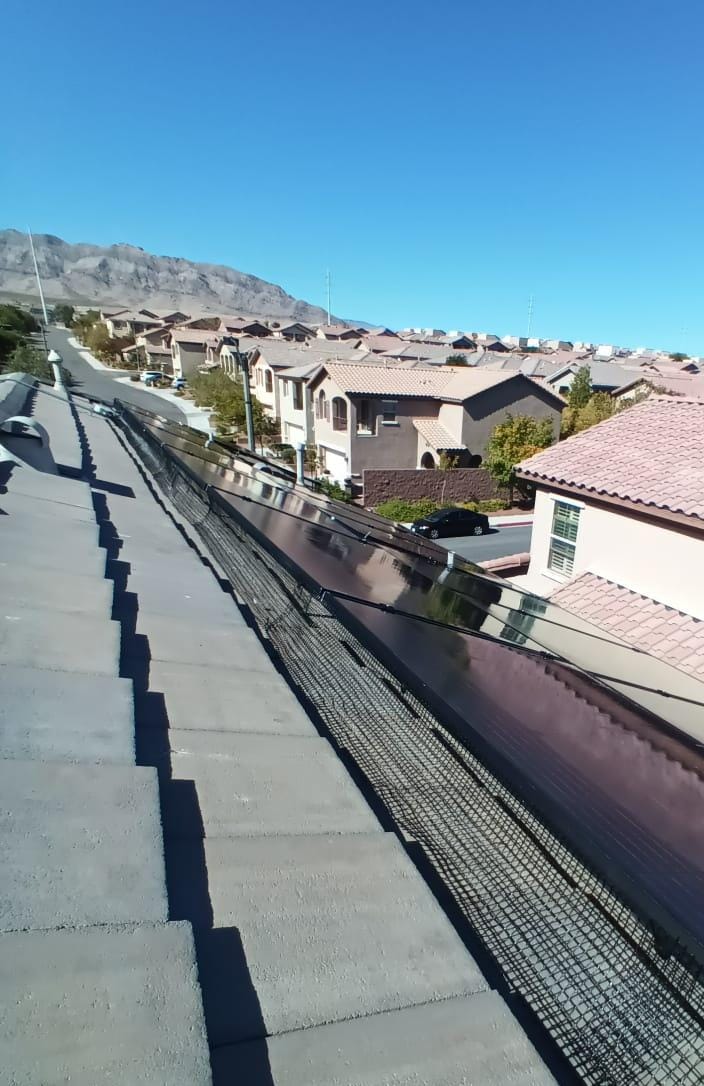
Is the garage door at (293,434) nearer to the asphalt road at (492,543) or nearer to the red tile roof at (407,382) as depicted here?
the red tile roof at (407,382)

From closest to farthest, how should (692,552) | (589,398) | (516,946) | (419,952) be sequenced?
(419,952)
(516,946)
(692,552)
(589,398)

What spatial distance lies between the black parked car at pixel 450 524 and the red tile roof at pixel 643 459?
39.1ft

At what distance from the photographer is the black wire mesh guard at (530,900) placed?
138cm

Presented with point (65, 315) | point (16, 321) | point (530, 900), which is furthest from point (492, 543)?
point (65, 315)

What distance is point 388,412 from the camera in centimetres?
2797

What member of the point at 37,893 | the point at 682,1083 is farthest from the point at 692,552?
the point at 37,893

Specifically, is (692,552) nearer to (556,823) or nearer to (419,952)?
(556,823)

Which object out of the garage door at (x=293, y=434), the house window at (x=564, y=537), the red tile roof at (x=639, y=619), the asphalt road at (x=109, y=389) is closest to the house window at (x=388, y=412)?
the garage door at (x=293, y=434)

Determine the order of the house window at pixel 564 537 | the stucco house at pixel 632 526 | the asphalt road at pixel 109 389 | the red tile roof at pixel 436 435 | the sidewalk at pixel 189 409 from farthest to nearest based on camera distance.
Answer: the asphalt road at pixel 109 389, the sidewalk at pixel 189 409, the red tile roof at pixel 436 435, the house window at pixel 564 537, the stucco house at pixel 632 526

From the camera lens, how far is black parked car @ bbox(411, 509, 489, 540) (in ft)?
74.4

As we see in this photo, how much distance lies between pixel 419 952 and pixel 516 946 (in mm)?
478

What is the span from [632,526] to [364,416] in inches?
813

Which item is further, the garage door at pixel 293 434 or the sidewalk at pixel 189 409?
the sidewalk at pixel 189 409

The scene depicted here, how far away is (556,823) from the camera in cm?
192
